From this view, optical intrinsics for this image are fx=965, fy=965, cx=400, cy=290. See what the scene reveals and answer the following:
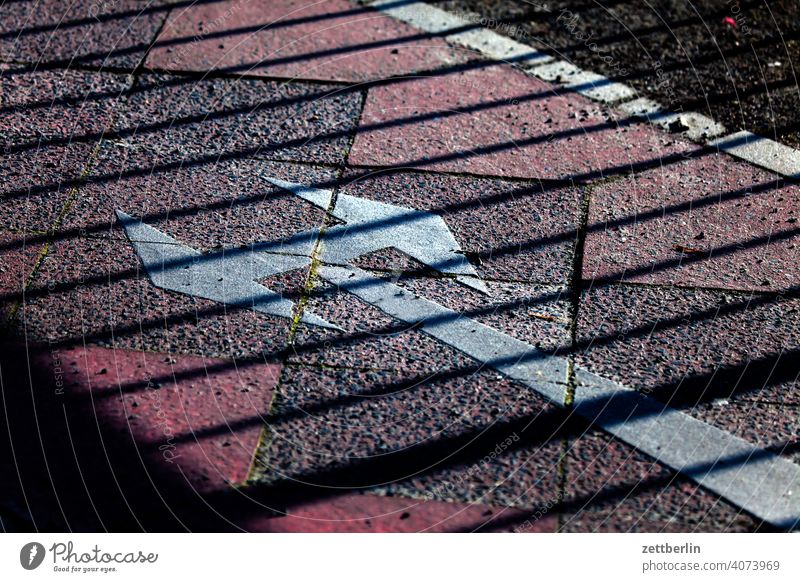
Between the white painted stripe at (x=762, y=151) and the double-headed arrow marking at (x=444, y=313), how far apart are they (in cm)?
140

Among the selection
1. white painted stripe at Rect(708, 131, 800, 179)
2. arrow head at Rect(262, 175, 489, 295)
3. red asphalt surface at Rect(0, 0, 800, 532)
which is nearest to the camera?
red asphalt surface at Rect(0, 0, 800, 532)

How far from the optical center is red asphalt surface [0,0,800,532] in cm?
274

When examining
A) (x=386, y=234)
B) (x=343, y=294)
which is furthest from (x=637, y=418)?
(x=386, y=234)

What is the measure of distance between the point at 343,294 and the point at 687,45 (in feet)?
8.41

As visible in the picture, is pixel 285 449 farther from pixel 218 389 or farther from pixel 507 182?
pixel 507 182

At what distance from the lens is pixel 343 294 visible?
3387 millimetres

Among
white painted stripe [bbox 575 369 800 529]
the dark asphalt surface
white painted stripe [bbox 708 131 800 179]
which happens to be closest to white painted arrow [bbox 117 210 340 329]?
white painted stripe [bbox 575 369 800 529]

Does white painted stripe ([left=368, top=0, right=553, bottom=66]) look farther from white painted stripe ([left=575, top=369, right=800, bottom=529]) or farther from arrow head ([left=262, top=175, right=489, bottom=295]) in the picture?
white painted stripe ([left=575, top=369, right=800, bottom=529])

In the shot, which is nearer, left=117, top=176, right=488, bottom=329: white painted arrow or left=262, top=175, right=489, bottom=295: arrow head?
left=117, top=176, right=488, bottom=329: white painted arrow

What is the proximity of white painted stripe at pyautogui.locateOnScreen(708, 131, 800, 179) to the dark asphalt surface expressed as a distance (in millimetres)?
74

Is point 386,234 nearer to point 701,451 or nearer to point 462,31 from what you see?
point 701,451

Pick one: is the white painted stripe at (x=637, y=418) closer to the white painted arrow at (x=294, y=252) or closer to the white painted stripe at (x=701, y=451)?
the white painted stripe at (x=701, y=451)

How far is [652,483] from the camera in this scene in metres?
2.78

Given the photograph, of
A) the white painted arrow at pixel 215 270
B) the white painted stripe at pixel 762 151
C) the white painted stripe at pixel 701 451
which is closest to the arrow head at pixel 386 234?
the white painted arrow at pixel 215 270
